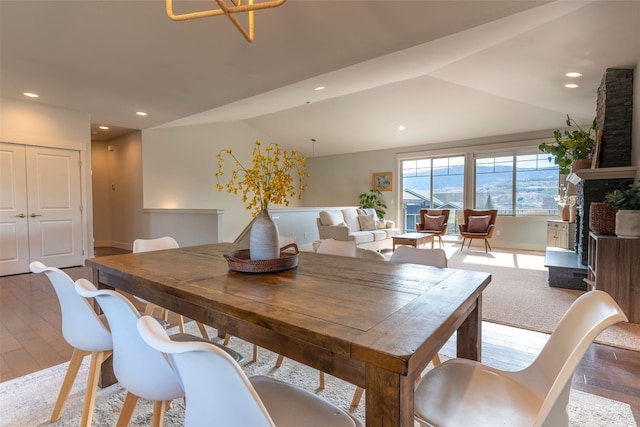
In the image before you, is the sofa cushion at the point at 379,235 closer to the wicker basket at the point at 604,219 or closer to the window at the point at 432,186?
the window at the point at 432,186

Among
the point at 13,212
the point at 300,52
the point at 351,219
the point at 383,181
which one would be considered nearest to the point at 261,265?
the point at 300,52

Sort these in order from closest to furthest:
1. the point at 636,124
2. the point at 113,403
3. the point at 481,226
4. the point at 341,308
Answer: the point at 341,308 → the point at 113,403 → the point at 636,124 → the point at 481,226

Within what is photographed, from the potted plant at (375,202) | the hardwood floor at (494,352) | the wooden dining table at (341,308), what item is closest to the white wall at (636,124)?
the hardwood floor at (494,352)

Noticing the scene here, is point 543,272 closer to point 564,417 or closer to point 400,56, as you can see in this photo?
point 400,56

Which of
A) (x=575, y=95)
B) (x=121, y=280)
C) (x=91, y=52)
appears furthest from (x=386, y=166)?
(x=121, y=280)

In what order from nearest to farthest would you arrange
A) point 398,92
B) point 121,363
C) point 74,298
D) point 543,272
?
point 121,363, point 74,298, point 543,272, point 398,92

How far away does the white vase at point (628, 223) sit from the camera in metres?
2.71

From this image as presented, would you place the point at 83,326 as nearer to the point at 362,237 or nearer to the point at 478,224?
the point at 362,237

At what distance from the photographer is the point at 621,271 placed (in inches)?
110

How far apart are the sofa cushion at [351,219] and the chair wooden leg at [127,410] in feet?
18.3

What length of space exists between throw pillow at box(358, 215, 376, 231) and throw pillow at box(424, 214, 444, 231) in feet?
4.29

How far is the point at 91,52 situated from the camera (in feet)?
10.2

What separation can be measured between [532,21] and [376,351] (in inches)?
150

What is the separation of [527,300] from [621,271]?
82 centimetres
